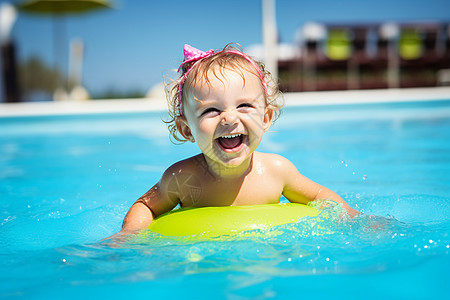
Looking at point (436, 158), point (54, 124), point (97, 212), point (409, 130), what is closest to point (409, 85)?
point (409, 130)

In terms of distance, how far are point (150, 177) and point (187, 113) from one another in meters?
2.33

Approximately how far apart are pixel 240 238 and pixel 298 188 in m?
0.72

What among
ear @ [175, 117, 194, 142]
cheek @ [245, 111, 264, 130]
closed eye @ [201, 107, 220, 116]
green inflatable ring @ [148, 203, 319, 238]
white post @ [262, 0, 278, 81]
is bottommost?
green inflatable ring @ [148, 203, 319, 238]

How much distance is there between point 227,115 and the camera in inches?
86.6

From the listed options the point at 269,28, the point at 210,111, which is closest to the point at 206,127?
the point at 210,111

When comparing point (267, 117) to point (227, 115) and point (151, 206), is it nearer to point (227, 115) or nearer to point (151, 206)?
point (227, 115)

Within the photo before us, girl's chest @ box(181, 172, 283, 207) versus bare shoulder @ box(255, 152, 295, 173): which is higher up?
bare shoulder @ box(255, 152, 295, 173)

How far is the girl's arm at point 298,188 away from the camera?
8.57ft

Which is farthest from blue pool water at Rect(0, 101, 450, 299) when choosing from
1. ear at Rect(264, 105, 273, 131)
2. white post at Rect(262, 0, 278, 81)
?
white post at Rect(262, 0, 278, 81)

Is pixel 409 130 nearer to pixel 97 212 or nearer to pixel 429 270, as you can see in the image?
pixel 97 212

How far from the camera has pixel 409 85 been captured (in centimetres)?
2016

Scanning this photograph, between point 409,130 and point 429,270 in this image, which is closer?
point 429,270

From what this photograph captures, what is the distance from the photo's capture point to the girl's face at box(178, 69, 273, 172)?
2.22m

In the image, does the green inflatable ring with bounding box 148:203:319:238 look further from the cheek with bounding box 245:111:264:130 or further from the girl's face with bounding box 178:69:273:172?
the cheek with bounding box 245:111:264:130
